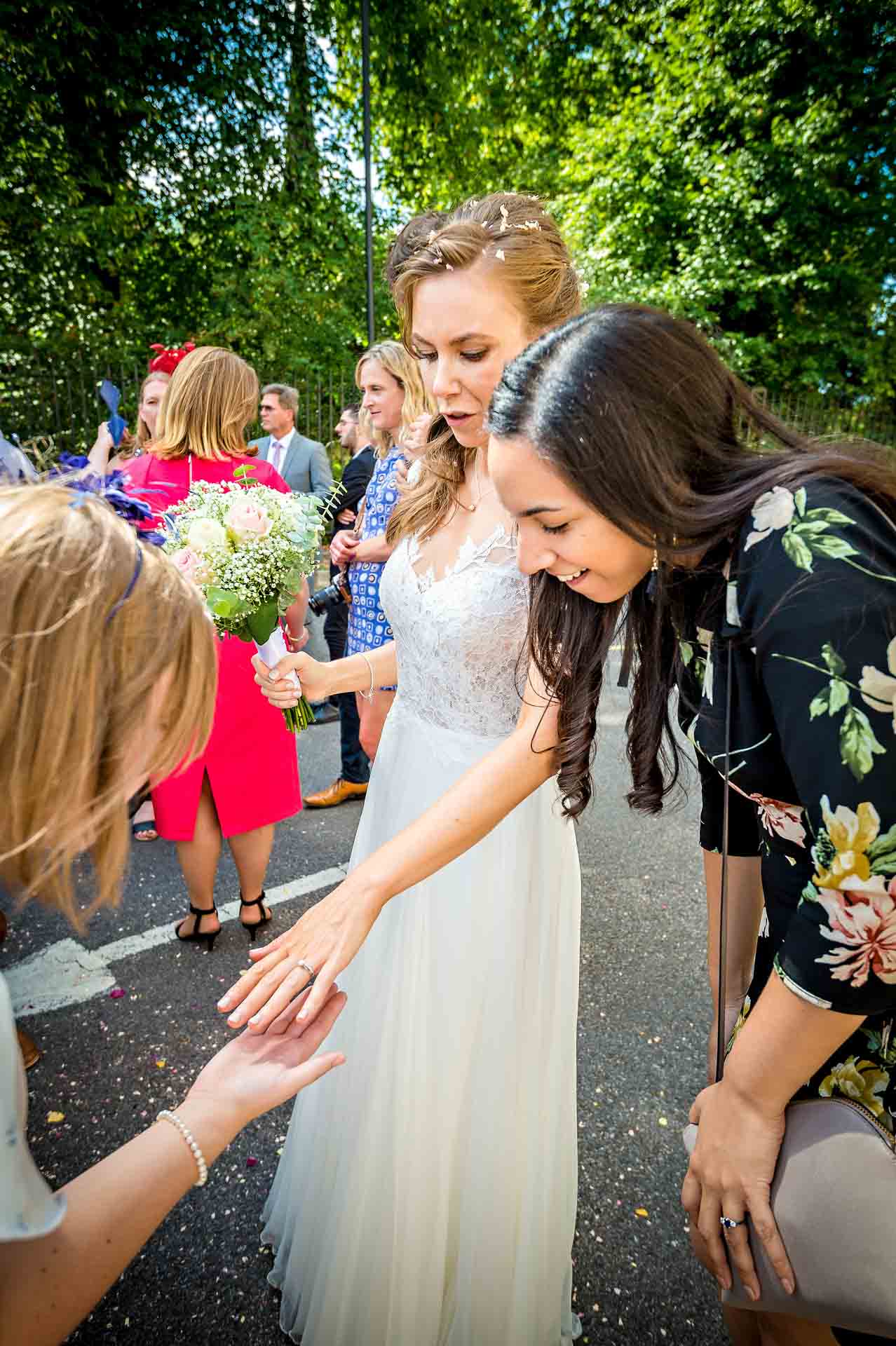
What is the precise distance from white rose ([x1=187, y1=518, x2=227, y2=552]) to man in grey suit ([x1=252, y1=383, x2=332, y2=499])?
5.54 metres

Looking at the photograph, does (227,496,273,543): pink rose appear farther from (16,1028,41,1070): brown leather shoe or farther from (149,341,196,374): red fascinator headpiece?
(149,341,196,374): red fascinator headpiece

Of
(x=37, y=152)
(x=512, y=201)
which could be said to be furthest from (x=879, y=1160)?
(x=37, y=152)

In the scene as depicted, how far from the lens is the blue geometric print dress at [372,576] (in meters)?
4.16

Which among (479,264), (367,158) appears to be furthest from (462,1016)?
(367,158)

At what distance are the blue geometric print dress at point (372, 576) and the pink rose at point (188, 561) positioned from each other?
1.97m

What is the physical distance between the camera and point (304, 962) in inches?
54.7

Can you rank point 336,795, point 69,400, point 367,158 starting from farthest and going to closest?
point 69,400
point 367,158
point 336,795

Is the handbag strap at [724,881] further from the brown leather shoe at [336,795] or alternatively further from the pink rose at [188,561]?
the brown leather shoe at [336,795]

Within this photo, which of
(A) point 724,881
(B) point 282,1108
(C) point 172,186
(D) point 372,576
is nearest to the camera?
(A) point 724,881

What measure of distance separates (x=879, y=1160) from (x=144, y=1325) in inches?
69.7

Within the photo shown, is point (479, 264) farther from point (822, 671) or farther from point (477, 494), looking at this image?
point (822, 671)

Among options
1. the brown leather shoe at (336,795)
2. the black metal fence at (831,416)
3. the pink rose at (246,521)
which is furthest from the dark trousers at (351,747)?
the black metal fence at (831,416)

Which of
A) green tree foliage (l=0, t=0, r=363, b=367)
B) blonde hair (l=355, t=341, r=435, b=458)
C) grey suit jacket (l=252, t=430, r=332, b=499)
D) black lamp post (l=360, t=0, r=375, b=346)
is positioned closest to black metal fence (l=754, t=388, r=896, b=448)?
green tree foliage (l=0, t=0, r=363, b=367)

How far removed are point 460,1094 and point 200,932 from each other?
1.98 meters
